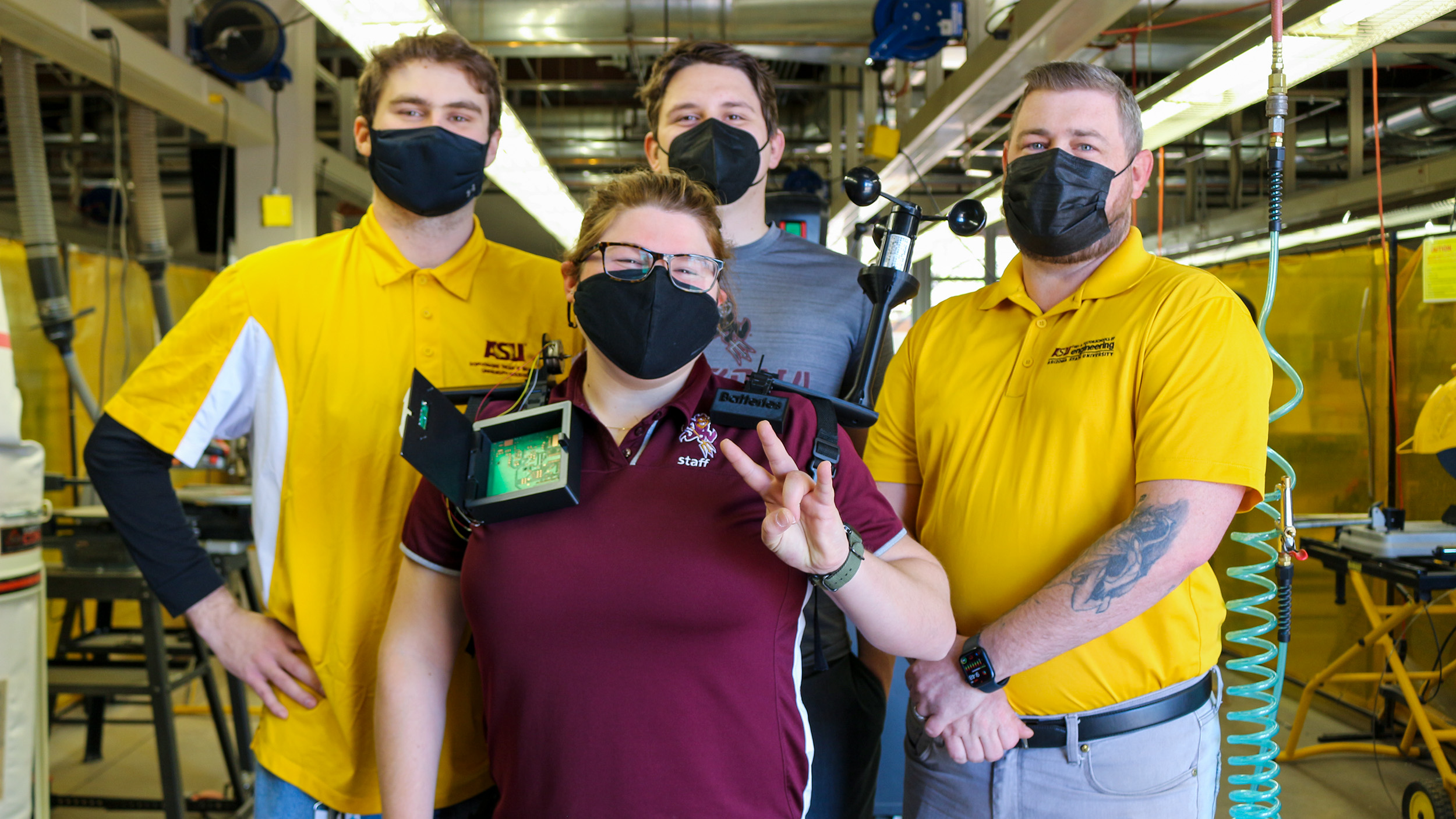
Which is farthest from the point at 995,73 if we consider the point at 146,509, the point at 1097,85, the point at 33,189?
the point at 33,189

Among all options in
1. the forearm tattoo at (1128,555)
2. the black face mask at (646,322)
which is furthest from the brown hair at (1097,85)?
the black face mask at (646,322)

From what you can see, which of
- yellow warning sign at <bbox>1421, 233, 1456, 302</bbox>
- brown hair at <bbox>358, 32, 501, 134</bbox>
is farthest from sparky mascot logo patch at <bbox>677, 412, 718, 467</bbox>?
yellow warning sign at <bbox>1421, 233, 1456, 302</bbox>

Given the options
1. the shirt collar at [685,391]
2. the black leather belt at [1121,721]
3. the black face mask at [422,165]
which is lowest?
the black leather belt at [1121,721]

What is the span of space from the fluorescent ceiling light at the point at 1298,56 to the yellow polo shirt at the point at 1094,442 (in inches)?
39.2

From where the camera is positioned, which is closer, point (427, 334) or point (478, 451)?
point (478, 451)

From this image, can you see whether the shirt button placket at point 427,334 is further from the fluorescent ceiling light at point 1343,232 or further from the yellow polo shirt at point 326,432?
the fluorescent ceiling light at point 1343,232

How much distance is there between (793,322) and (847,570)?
0.71 m

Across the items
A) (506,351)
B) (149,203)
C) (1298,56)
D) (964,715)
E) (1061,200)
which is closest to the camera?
(964,715)

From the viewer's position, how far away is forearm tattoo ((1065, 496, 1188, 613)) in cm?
132

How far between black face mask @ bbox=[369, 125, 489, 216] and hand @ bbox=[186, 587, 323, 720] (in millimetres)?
743

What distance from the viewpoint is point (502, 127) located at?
2971 mm

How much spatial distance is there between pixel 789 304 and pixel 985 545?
548 mm

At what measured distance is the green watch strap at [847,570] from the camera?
3.53 ft

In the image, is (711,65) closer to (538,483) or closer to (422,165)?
(422,165)
